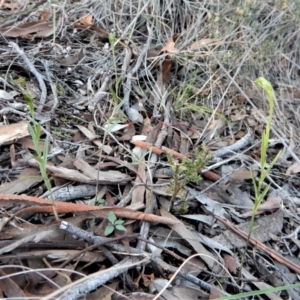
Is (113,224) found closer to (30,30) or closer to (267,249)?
(267,249)

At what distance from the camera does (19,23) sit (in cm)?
194

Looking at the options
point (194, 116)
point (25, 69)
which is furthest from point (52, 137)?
point (194, 116)

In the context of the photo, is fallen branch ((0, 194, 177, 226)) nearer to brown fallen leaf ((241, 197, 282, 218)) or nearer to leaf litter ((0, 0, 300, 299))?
leaf litter ((0, 0, 300, 299))

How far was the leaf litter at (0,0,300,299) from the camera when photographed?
42.4 inches

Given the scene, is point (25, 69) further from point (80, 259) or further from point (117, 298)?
point (117, 298)

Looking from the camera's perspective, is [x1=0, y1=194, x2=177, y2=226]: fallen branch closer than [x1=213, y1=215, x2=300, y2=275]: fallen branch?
Yes

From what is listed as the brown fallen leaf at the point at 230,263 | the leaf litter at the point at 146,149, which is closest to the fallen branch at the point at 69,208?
the leaf litter at the point at 146,149

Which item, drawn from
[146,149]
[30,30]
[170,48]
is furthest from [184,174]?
[30,30]

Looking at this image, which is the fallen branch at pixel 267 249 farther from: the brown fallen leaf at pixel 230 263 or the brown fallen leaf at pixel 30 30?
the brown fallen leaf at pixel 30 30

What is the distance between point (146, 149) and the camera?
1443mm

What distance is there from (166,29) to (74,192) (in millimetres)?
1098

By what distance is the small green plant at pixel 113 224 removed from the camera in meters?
1.11

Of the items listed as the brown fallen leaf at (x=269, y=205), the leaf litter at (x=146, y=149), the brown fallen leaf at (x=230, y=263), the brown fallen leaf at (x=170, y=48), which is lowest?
the brown fallen leaf at (x=230, y=263)

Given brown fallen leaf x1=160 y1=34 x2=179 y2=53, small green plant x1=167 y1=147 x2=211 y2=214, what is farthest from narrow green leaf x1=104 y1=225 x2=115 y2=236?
brown fallen leaf x1=160 y1=34 x2=179 y2=53
